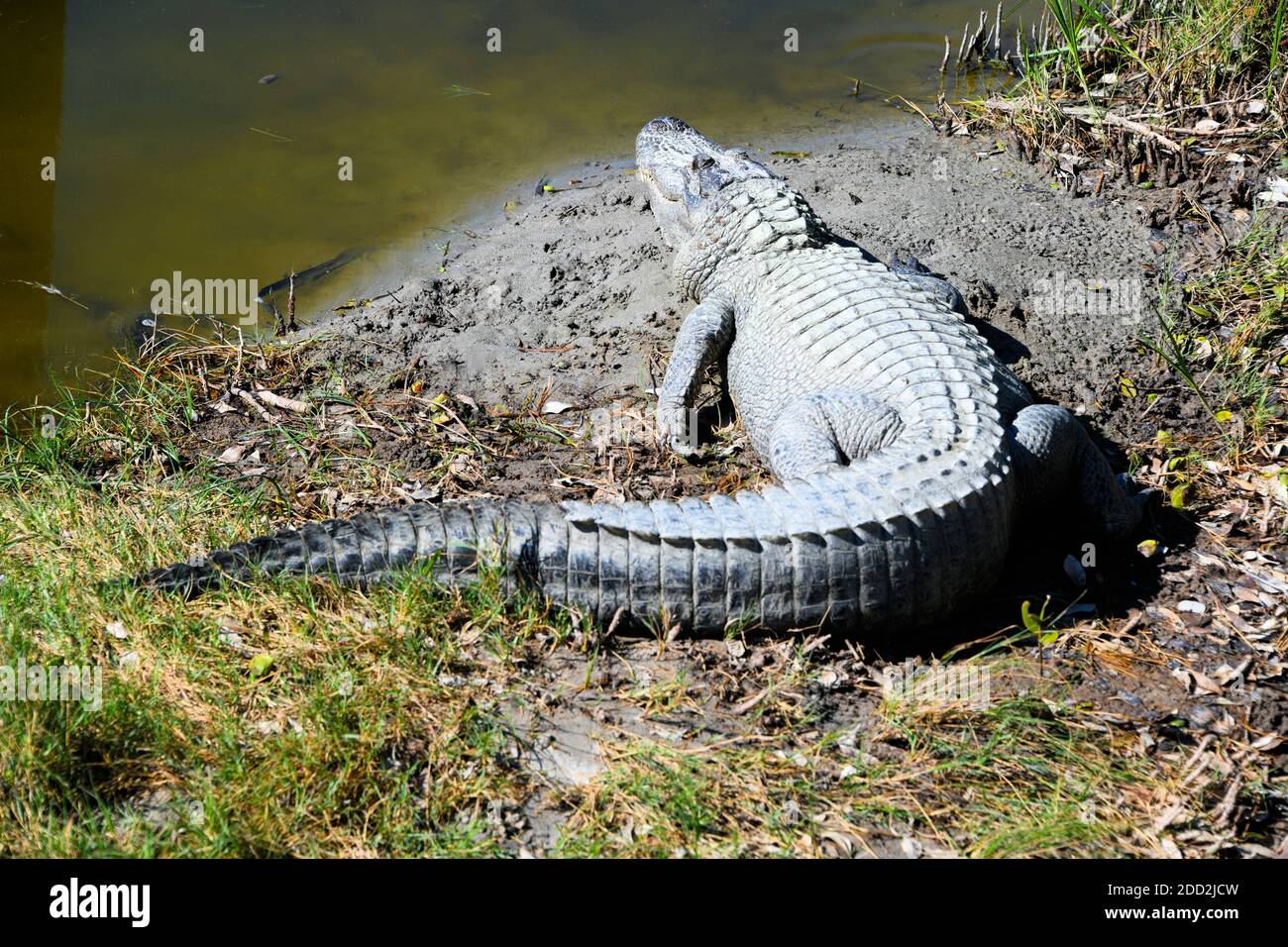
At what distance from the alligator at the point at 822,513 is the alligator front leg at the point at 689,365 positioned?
26 mm

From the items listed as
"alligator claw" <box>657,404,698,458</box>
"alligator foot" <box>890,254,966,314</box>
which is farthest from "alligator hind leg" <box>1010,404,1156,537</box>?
"alligator claw" <box>657,404,698,458</box>

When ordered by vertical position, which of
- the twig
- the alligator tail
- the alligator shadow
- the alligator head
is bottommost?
the alligator shadow

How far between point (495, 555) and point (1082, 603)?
2.37 m

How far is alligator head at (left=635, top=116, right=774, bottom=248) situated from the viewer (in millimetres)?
5812

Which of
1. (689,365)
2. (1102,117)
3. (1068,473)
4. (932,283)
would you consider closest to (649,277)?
(689,365)

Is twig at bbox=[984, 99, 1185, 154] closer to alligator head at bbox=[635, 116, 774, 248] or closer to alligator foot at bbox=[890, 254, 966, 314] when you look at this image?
alligator foot at bbox=[890, 254, 966, 314]

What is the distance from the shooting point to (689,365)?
5188mm

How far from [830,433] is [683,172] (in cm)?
237

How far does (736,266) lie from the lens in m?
5.50

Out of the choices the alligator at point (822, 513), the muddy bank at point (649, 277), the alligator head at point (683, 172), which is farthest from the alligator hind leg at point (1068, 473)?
the alligator head at point (683, 172)

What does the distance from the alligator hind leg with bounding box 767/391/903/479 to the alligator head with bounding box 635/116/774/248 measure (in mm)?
1883

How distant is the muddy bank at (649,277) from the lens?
18.1 ft

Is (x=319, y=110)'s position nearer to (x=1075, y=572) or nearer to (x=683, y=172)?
(x=683, y=172)
